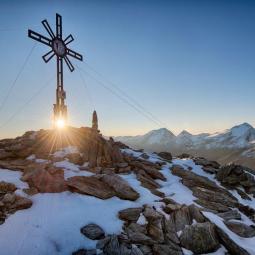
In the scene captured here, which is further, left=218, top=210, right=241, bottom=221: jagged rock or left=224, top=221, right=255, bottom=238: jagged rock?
left=218, top=210, right=241, bottom=221: jagged rock

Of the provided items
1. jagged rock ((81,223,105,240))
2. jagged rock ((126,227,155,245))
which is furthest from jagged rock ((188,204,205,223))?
jagged rock ((81,223,105,240))

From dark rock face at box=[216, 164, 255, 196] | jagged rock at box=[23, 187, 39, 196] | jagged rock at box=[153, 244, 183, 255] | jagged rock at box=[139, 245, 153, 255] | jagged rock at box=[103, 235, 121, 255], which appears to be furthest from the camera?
dark rock face at box=[216, 164, 255, 196]

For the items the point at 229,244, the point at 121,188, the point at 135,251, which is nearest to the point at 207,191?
the point at 229,244

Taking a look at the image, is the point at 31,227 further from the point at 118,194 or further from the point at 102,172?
the point at 102,172

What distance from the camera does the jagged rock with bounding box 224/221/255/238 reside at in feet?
47.6

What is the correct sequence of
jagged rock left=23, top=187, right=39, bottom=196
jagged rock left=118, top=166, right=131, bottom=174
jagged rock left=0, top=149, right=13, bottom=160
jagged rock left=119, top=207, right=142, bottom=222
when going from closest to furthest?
jagged rock left=119, top=207, right=142, bottom=222
jagged rock left=23, top=187, right=39, bottom=196
jagged rock left=0, top=149, right=13, bottom=160
jagged rock left=118, top=166, right=131, bottom=174

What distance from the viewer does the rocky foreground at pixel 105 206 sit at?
1102 centimetres

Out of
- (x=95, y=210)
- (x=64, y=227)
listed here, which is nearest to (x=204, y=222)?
(x=95, y=210)

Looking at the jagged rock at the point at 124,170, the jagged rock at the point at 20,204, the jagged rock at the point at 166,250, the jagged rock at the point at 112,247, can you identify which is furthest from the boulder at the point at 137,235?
the jagged rock at the point at 124,170

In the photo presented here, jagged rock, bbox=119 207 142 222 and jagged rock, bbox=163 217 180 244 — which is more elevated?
jagged rock, bbox=119 207 142 222

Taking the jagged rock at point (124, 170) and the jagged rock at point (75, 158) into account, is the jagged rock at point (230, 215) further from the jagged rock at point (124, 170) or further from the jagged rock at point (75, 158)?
the jagged rock at point (75, 158)

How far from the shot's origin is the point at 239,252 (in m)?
12.0

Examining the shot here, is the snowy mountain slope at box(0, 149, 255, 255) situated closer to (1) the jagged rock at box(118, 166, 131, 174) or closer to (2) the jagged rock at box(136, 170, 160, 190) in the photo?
(2) the jagged rock at box(136, 170, 160, 190)

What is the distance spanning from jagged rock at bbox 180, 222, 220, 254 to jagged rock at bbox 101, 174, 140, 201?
4166 mm
